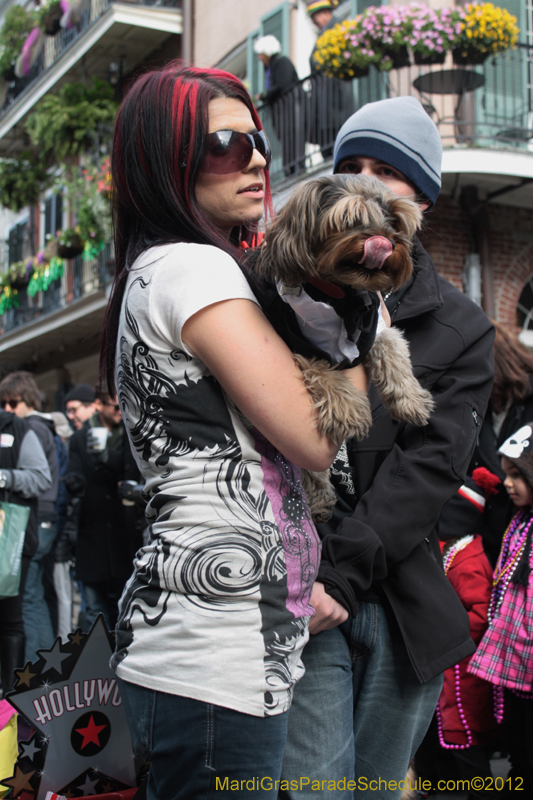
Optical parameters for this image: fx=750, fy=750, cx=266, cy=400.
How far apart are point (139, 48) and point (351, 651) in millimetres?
15434

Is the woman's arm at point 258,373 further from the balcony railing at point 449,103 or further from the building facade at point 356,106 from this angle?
the balcony railing at point 449,103

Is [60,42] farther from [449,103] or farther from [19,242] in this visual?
[449,103]

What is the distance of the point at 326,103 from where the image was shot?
380 inches

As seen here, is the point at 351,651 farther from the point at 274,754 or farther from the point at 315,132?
the point at 315,132

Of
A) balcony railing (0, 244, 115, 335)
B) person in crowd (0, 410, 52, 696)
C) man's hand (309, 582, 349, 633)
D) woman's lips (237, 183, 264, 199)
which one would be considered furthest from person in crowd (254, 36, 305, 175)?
man's hand (309, 582, 349, 633)

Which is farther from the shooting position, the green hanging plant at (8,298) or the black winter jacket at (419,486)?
the green hanging plant at (8,298)

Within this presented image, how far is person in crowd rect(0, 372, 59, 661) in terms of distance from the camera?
6.20 metres

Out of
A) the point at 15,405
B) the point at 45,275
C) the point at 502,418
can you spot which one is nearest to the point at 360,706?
the point at 502,418

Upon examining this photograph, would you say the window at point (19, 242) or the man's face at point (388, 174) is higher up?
the man's face at point (388, 174)

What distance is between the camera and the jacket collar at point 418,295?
2.04 metres

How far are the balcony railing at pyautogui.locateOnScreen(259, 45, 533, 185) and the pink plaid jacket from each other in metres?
6.89

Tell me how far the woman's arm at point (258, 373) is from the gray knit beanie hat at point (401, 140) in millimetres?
979

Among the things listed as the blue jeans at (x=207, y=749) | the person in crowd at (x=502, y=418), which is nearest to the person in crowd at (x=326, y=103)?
the person in crowd at (x=502, y=418)

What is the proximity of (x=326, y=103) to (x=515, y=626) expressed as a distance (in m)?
7.92
